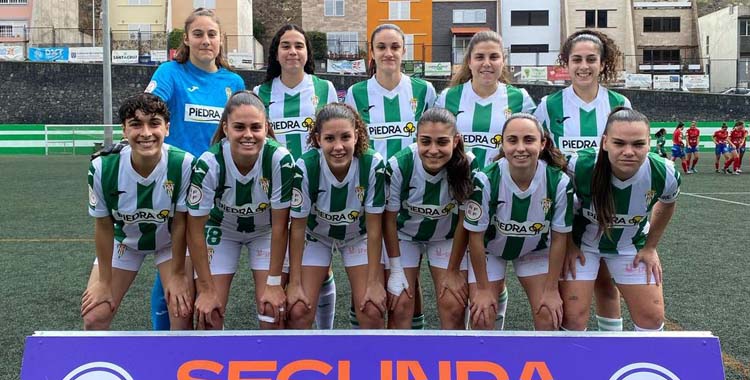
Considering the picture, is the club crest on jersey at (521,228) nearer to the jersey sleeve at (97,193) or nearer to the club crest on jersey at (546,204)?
the club crest on jersey at (546,204)

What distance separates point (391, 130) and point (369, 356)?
1615 millimetres

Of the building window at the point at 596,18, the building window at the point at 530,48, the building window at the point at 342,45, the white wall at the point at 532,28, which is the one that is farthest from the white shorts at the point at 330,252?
the building window at the point at 596,18

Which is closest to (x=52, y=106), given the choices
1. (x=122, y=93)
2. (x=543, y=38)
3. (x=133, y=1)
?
(x=122, y=93)

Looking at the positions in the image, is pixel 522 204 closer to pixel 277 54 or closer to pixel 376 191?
pixel 376 191

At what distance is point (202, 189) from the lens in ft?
9.91

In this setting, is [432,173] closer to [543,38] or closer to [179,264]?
[179,264]

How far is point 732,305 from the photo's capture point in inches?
175

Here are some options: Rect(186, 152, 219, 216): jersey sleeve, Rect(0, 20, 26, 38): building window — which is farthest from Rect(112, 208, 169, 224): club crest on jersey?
Rect(0, 20, 26, 38): building window

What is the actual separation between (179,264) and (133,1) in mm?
37069

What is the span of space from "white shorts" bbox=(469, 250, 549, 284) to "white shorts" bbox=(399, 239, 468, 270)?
13 cm

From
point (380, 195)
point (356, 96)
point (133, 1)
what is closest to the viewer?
point (380, 195)

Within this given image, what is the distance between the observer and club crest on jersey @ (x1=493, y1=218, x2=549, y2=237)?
3.12 m

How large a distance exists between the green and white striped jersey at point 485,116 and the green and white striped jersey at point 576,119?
19 centimetres

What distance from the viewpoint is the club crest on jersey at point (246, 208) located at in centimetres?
320
